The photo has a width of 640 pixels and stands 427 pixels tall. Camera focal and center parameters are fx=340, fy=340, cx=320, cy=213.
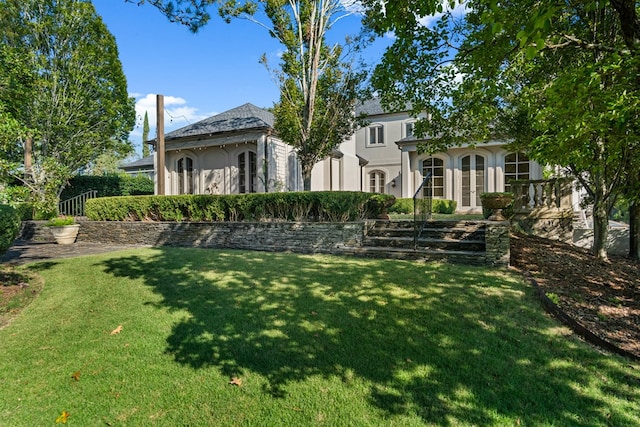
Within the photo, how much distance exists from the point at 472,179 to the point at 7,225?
1809 cm

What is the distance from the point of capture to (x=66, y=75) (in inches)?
594

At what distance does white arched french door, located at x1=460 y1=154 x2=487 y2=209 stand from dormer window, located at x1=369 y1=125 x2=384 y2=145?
7.21 m

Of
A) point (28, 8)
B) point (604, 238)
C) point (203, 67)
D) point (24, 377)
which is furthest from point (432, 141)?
point (28, 8)

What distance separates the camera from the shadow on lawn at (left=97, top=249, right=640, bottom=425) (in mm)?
2717

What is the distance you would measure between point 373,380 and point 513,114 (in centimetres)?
835

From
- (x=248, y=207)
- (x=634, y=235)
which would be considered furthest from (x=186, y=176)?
(x=634, y=235)

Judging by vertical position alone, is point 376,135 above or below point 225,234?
above

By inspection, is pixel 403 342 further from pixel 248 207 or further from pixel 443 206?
pixel 443 206

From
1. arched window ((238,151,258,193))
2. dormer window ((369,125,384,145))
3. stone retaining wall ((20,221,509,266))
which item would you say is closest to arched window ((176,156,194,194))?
arched window ((238,151,258,193))

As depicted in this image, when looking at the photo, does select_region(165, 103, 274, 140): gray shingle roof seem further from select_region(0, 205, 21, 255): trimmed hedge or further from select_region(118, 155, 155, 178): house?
select_region(118, 155, 155, 178): house

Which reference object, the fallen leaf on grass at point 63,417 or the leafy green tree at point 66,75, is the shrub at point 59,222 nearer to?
the leafy green tree at point 66,75

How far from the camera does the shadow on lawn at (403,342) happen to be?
272cm

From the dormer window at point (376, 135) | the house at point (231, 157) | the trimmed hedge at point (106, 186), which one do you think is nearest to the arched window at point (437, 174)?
the dormer window at point (376, 135)

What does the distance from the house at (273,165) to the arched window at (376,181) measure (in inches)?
97.4
